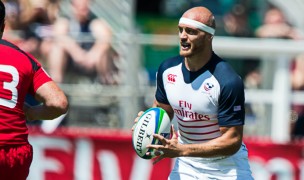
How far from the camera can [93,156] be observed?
11148 mm

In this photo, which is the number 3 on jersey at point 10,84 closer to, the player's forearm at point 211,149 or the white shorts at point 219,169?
the player's forearm at point 211,149

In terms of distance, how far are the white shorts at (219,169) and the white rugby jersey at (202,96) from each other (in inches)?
8.6

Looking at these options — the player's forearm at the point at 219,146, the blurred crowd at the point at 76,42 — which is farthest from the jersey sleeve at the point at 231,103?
the blurred crowd at the point at 76,42

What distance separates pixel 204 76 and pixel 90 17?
524cm

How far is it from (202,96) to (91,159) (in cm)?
409

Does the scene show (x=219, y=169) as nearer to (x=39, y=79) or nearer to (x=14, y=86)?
(x=39, y=79)

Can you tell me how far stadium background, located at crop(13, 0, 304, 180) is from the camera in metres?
11.0

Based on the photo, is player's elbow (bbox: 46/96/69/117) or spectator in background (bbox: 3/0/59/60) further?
spectator in background (bbox: 3/0/59/60)

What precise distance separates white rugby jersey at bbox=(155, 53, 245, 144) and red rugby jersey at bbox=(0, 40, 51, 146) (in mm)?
1334

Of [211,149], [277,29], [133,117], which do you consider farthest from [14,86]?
[277,29]

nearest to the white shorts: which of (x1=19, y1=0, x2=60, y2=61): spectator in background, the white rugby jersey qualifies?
the white rugby jersey

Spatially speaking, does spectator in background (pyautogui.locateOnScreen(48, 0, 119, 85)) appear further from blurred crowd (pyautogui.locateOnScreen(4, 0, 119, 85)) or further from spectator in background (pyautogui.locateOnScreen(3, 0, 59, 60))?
spectator in background (pyautogui.locateOnScreen(3, 0, 59, 60))

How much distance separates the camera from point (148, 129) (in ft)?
23.6

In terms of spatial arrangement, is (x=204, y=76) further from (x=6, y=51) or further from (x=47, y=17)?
(x=47, y=17)
